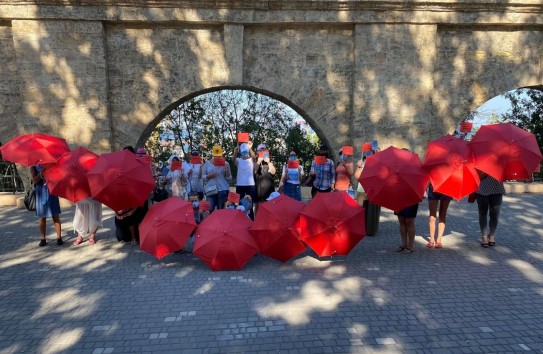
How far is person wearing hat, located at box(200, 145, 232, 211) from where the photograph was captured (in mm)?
6055

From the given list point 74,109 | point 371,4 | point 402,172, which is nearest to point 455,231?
point 402,172

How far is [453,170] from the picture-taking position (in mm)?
4457

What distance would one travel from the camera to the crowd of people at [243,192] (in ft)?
17.4

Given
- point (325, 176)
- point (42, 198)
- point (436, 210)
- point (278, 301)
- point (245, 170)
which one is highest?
point (245, 170)

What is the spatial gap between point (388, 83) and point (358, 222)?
5529 millimetres

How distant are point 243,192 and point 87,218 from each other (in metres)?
2.60

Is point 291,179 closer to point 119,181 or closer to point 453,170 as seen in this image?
point 453,170

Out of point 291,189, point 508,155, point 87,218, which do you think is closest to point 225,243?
point 291,189

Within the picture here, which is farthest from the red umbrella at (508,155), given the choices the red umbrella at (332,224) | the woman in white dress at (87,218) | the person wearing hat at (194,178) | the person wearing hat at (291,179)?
the woman in white dress at (87,218)

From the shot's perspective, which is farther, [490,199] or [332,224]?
[490,199]

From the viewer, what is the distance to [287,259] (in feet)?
15.6

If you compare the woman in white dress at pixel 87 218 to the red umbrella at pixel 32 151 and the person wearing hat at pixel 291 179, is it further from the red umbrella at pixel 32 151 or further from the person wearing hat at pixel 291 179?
the person wearing hat at pixel 291 179

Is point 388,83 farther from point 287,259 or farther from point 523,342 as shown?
point 523,342

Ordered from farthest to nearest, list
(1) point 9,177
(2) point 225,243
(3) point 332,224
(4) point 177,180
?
(1) point 9,177 < (4) point 177,180 < (2) point 225,243 < (3) point 332,224
